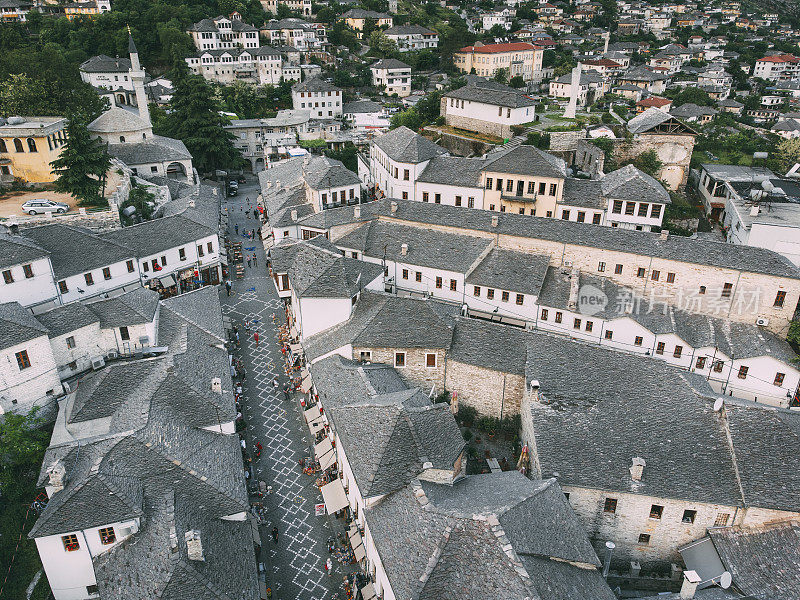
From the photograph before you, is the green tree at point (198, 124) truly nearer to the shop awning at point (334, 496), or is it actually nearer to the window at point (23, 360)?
the window at point (23, 360)

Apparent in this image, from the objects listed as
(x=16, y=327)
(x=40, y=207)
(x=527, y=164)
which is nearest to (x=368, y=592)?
(x=16, y=327)

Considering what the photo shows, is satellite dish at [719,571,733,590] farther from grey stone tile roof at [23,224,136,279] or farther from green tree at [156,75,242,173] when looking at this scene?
green tree at [156,75,242,173]

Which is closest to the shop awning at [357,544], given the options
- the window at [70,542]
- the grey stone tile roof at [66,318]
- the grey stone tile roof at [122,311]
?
the window at [70,542]

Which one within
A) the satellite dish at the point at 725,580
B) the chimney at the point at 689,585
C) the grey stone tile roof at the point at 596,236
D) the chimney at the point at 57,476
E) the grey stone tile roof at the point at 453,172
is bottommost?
the satellite dish at the point at 725,580

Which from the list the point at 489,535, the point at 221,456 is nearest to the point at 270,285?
the point at 221,456

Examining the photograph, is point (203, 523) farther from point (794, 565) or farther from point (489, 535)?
point (794, 565)

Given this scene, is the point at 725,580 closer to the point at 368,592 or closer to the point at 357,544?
the point at 368,592
